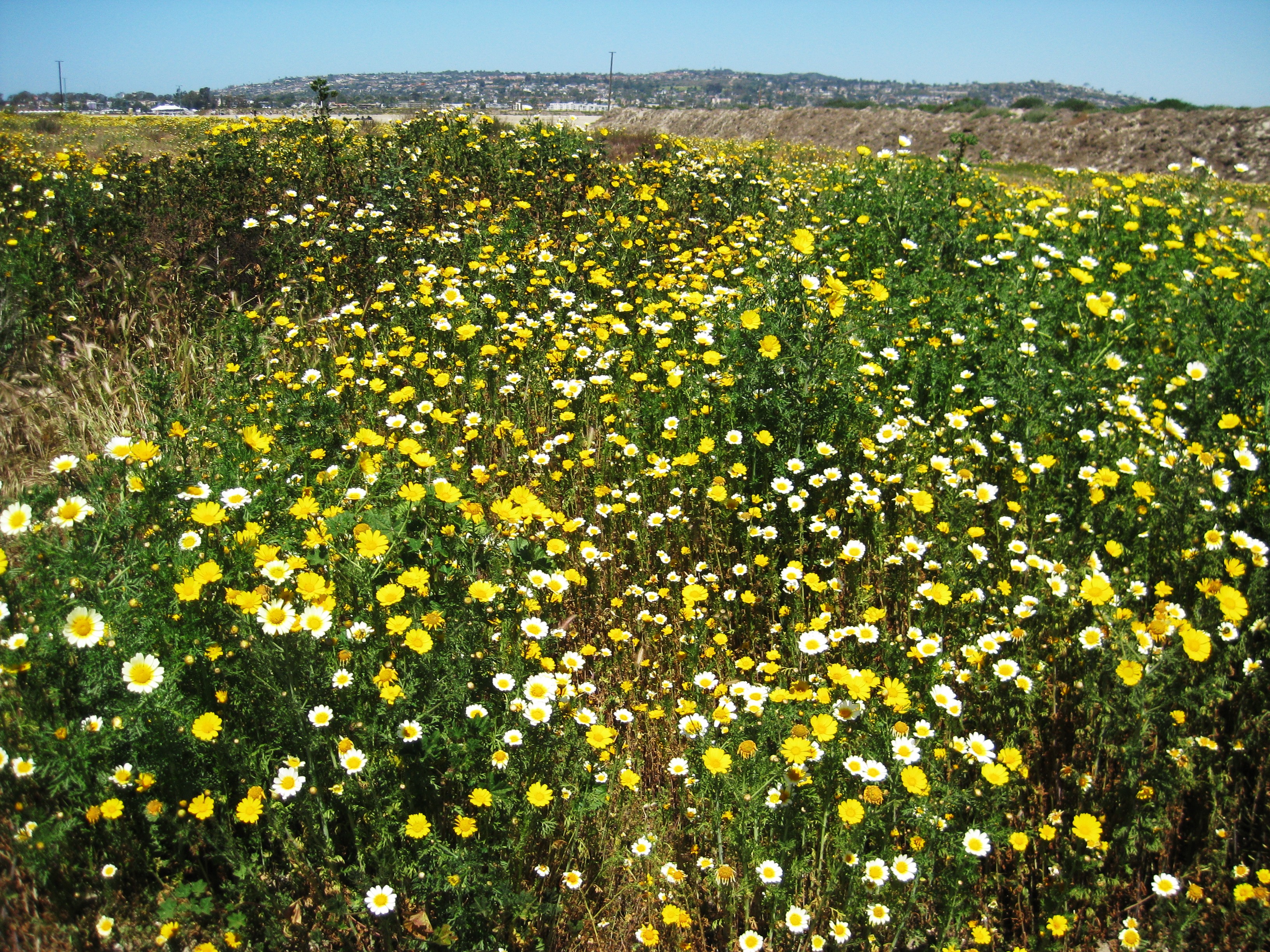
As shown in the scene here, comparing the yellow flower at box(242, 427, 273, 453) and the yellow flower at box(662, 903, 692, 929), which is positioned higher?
the yellow flower at box(242, 427, 273, 453)

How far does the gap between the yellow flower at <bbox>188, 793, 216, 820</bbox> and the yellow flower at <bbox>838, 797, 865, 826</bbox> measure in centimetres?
160

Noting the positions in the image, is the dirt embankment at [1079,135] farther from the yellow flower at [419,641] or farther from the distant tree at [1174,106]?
the yellow flower at [419,641]

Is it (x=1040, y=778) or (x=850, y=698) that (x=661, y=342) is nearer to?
(x=850, y=698)

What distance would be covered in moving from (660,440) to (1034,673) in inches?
83.3

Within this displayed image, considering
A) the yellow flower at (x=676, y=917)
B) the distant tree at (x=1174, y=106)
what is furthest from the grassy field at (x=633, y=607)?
the distant tree at (x=1174, y=106)

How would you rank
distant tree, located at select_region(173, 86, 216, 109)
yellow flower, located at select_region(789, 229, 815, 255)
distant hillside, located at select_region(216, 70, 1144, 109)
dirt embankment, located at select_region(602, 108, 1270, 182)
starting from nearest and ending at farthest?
yellow flower, located at select_region(789, 229, 815, 255) → dirt embankment, located at select_region(602, 108, 1270, 182) → distant tree, located at select_region(173, 86, 216, 109) → distant hillside, located at select_region(216, 70, 1144, 109)

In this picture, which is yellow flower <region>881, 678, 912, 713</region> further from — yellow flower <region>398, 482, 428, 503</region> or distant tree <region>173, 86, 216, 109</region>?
distant tree <region>173, 86, 216, 109</region>

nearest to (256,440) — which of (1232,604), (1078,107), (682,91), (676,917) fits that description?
(676,917)

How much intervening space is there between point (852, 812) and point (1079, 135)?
29.4 meters

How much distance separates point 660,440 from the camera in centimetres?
400

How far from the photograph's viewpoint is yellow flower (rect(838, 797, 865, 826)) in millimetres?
1990

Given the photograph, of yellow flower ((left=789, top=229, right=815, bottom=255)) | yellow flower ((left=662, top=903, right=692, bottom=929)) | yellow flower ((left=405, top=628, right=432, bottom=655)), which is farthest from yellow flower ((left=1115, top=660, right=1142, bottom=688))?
yellow flower ((left=789, top=229, right=815, bottom=255))

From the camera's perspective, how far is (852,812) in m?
2.01

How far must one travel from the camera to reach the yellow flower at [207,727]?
187 cm
